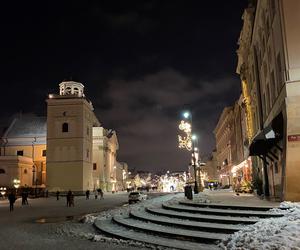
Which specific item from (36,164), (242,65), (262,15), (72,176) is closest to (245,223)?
(262,15)

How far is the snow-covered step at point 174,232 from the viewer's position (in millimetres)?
12656

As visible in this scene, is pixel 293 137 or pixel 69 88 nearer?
pixel 293 137

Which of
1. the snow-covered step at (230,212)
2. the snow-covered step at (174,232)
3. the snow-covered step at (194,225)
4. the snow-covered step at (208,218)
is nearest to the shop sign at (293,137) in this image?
the snow-covered step at (230,212)

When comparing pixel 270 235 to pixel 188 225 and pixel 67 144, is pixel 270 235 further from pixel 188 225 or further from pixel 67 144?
pixel 67 144

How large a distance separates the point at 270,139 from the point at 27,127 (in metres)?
89.3

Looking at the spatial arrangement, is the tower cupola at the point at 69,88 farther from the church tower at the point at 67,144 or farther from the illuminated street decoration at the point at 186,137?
the illuminated street decoration at the point at 186,137

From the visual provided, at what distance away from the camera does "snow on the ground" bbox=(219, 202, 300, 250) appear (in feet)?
33.4

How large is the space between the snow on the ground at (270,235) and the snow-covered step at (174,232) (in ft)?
2.34

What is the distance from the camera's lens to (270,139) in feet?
67.6

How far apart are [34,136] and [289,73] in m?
88.3

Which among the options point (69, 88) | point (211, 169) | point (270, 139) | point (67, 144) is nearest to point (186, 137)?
point (270, 139)

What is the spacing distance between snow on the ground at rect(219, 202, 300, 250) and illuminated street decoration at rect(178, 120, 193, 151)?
21511 mm

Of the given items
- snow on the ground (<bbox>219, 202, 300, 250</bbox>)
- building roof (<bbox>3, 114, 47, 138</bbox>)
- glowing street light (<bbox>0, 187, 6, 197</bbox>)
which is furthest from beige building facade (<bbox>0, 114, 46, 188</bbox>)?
snow on the ground (<bbox>219, 202, 300, 250</bbox>)

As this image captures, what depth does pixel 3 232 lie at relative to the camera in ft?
59.0
